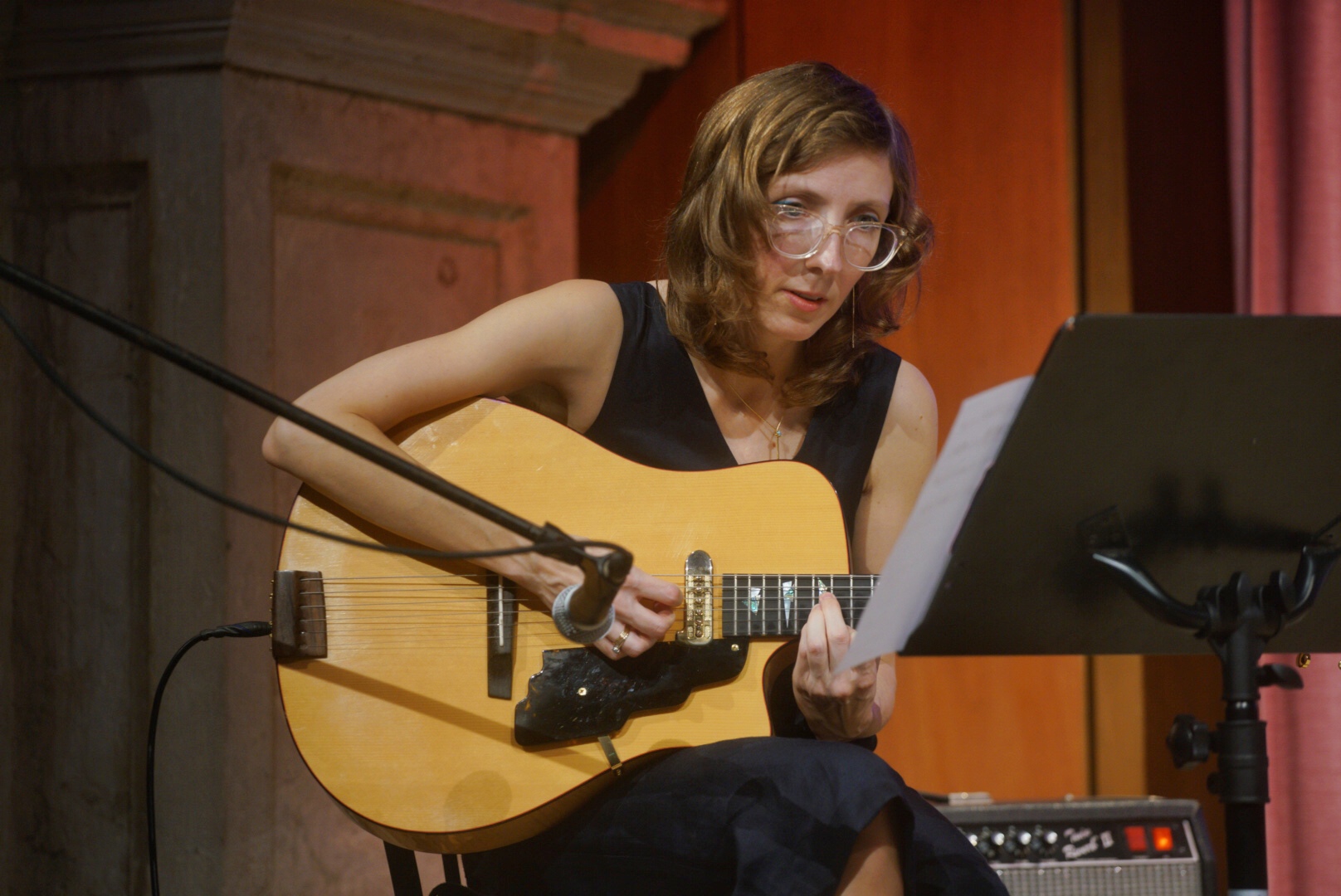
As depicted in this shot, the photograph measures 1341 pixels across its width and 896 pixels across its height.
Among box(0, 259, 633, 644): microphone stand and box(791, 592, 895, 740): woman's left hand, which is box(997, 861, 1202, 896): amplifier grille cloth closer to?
box(791, 592, 895, 740): woman's left hand

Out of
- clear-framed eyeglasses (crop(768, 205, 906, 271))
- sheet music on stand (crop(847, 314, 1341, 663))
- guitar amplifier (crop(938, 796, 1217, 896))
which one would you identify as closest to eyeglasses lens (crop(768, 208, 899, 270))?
clear-framed eyeglasses (crop(768, 205, 906, 271))

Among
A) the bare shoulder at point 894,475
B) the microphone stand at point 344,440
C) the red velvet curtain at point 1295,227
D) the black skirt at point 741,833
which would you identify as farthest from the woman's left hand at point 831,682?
the red velvet curtain at point 1295,227

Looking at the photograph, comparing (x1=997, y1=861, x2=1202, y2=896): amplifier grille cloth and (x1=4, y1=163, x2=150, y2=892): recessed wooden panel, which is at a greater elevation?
(x1=4, y1=163, x2=150, y2=892): recessed wooden panel

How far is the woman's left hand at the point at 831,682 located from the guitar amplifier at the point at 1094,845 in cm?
41

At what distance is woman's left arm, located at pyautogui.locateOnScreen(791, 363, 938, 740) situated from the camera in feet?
5.22

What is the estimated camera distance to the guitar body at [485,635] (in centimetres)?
157

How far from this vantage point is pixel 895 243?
183 cm

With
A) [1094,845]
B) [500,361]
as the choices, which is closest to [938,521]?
[500,361]

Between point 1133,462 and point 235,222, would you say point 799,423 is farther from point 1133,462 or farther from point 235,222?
point 235,222

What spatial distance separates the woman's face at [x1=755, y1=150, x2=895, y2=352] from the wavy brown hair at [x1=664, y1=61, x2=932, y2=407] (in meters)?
0.02

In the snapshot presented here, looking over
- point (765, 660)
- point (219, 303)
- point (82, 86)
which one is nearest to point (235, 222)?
point (219, 303)

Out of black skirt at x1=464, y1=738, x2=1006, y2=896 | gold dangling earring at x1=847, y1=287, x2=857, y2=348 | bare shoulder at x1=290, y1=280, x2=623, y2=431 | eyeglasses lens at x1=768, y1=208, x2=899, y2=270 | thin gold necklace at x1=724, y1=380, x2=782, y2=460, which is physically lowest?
black skirt at x1=464, y1=738, x2=1006, y2=896

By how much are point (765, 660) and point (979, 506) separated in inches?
24.1

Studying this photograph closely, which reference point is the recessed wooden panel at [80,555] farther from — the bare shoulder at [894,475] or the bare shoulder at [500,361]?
the bare shoulder at [894,475]
